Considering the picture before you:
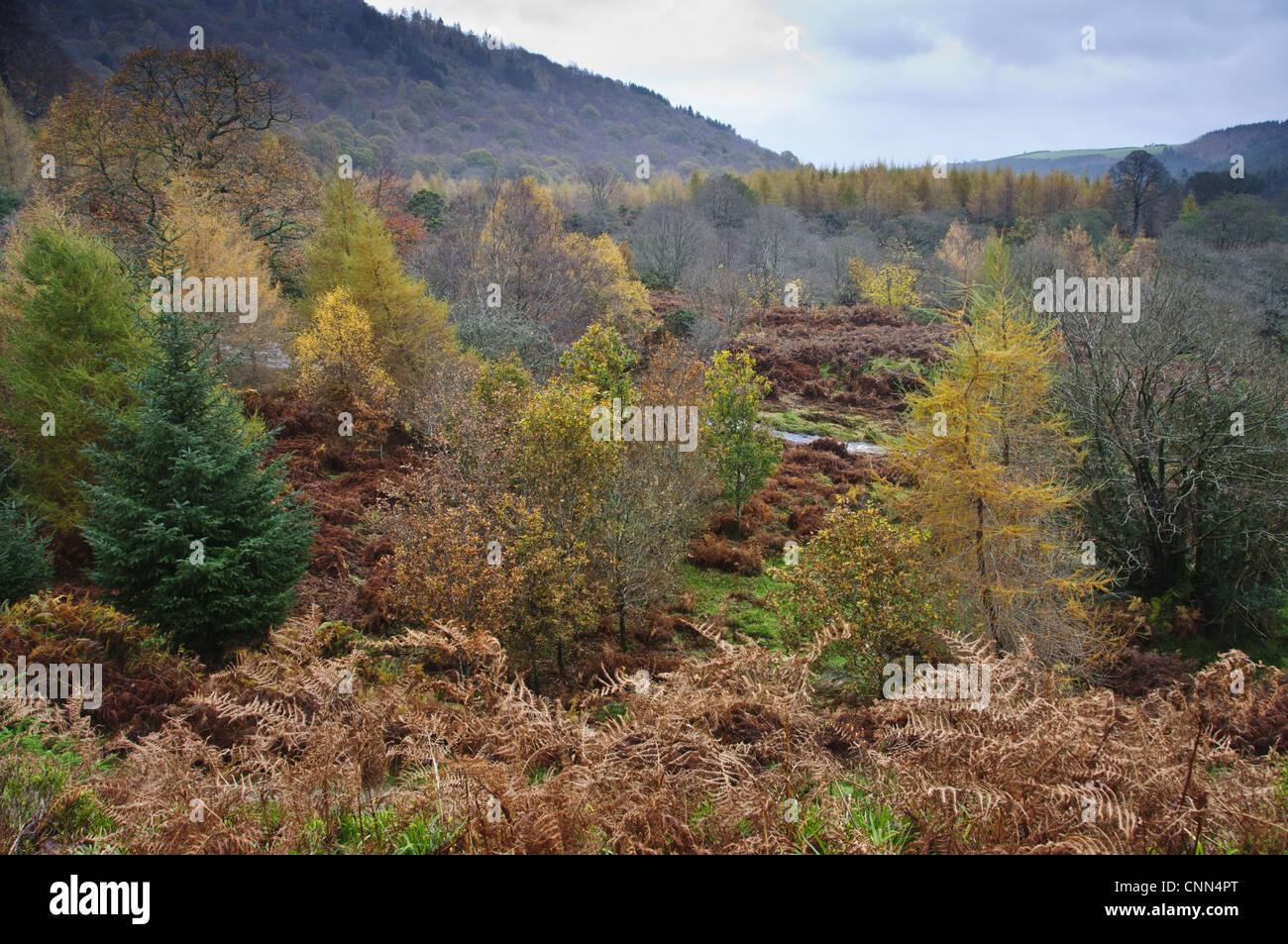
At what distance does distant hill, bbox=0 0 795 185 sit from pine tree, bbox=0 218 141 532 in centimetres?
6232

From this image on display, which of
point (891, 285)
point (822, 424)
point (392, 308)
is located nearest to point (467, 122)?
point (891, 285)

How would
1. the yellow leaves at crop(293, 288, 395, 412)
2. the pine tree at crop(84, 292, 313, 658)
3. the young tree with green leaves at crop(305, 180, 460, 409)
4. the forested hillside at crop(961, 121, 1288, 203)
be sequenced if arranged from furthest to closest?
the forested hillside at crop(961, 121, 1288, 203), the young tree with green leaves at crop(305, 180, 460, 409), the yellow leaves at crop(293, 288, 395, 412), the pine tree at crop(84, 292, 313, 658)

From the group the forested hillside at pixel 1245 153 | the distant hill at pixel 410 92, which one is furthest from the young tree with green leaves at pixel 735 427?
the distant hill at pixel 410 92

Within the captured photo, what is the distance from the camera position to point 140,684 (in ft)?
26.6

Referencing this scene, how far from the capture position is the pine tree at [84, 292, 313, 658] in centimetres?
920

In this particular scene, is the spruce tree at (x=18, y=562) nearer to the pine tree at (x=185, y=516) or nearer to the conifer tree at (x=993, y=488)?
the pine tree at (x=185, y=516)

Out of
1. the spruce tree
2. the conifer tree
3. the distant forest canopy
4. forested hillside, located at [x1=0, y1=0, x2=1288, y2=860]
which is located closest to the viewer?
forested hillside, located at [x1=0, y1=0, x2=1288, y2=860]

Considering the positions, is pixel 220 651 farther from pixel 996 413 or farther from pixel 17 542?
pixel 996 413

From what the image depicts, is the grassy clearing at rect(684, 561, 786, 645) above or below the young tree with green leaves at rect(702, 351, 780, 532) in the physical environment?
below

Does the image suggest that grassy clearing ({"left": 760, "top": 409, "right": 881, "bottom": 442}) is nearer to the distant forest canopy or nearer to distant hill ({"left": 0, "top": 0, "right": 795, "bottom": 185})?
the distant forest canopy

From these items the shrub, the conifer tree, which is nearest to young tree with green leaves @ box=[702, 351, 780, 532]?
the conifer tree

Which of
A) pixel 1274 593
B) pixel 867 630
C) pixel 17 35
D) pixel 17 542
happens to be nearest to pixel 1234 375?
pixel 1274 593

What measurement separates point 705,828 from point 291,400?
2084cm

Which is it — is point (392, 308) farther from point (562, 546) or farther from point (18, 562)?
point (562, 546)
